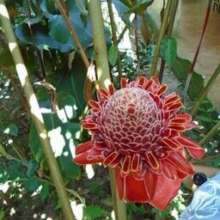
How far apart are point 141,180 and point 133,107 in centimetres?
9

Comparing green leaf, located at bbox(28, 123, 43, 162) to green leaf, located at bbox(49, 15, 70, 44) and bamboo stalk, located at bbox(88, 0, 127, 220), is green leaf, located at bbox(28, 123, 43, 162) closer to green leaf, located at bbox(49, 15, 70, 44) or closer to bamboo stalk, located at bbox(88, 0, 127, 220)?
green leaf, located at bbox(49, 15, 70, 44)

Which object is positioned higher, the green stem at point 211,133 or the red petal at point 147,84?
the red petal at point 147,84

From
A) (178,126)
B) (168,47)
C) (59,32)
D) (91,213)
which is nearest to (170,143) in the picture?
(178,126)

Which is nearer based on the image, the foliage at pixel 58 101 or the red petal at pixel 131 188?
the red petal at pixel 131 188

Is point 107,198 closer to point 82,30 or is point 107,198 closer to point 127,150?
point 82,30

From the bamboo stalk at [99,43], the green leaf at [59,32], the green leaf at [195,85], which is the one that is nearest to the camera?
the bamboo stalk at [99,43]

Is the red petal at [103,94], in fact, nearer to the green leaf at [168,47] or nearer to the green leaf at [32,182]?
the green leaf at [168,47]

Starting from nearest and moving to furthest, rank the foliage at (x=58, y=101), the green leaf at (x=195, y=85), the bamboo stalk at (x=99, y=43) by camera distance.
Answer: the bamboo stalk at (x=99, y=43) → the foliage at (x=58, y=101) → the green leaf at (x=195, y=85)

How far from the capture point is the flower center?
48 cm

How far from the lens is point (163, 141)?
1.65ft

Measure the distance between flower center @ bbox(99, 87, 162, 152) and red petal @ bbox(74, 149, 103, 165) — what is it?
22 millimetres

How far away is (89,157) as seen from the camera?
53 centimetres

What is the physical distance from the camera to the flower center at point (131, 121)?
484mm

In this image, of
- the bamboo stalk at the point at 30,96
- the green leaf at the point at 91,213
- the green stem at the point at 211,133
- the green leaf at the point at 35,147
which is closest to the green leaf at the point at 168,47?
the green stem at the point at 211,133
